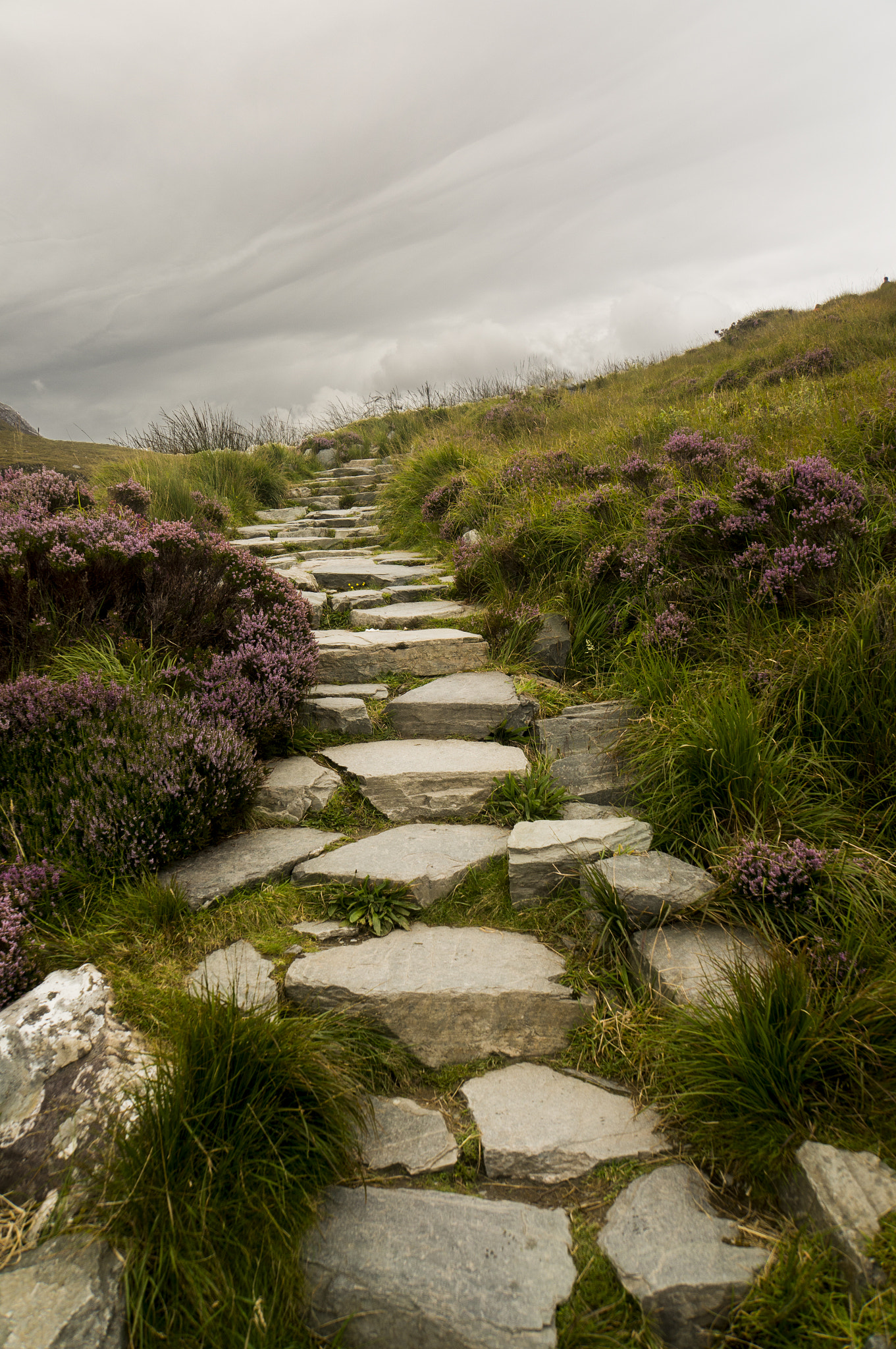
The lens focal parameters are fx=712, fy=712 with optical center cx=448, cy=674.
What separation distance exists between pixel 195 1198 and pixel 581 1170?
112 centimetres

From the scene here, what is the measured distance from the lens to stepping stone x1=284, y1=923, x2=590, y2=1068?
8.34 feet

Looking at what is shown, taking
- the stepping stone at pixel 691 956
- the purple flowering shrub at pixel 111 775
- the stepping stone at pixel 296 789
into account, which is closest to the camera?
the stepping stone at pixel 691 956

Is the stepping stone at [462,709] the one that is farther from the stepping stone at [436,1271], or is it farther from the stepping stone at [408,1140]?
the stepping stone at [436,1271]

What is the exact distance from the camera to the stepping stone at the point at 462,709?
14.2 ft

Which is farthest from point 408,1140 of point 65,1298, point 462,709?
point 462,709

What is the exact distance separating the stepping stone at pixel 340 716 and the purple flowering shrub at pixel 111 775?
1000 mm

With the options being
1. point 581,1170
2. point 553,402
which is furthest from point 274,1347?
point 553,402

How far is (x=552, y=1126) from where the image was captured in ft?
7.44

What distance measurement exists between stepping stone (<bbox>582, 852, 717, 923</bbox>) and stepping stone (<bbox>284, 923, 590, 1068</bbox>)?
0.38 meters

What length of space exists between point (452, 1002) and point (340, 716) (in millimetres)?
2218

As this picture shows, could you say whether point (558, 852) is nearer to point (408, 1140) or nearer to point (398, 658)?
point (408, 1140)

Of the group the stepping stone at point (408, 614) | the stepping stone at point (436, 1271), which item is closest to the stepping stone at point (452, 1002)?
the stepping stone at point (436, 1271)

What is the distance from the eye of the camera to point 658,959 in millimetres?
2584

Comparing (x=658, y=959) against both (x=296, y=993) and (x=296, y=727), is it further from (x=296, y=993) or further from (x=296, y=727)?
(x=296, y=727)
